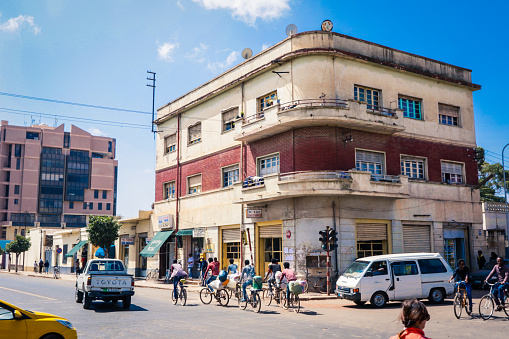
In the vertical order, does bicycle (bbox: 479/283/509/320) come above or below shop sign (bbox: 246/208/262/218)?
below

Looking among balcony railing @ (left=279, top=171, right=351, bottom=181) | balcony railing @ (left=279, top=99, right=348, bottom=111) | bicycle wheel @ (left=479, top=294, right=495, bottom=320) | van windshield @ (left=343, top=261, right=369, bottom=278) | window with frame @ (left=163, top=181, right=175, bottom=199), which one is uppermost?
balcony railing @ (left=279, top=99, right=348, bottom=111)

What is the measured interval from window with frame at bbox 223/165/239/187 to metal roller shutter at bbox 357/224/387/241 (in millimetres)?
8009

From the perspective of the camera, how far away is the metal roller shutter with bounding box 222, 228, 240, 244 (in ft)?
87.8

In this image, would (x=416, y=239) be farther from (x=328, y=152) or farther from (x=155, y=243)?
(x=155, y=243)

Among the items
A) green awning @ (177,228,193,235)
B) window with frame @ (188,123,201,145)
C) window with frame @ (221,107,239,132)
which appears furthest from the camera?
window with frame @ (188,123,201,145)

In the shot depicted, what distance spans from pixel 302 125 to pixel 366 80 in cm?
468

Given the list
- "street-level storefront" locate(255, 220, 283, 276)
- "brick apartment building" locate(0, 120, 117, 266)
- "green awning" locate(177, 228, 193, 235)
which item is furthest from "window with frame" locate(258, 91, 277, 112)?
"brick apartment building" locate(0, 120, 117, 266)

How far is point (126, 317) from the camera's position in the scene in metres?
13.9

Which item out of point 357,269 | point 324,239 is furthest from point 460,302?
point 324,239

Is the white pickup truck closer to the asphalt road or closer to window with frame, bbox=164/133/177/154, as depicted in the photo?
the asphalt road

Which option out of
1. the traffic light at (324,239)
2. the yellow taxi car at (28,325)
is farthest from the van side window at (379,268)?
the yellow taxi car at (28,325)

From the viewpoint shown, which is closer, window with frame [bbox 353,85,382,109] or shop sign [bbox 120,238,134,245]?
window with frame [bbox 353,85,382,109]

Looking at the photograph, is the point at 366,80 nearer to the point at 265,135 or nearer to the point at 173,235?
the point at 265,135

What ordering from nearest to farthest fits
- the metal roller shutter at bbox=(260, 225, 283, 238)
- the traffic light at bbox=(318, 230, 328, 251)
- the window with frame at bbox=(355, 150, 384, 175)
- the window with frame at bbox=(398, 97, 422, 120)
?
1. the traffic light at bbox=(318, 230, 328, 251)
2. the window with frame at bbox=(355, 150, 384, 175)
3. the metal roller shutter at bbox=(260, 225, 283, 238)
4. the window with frame at bbox=(398, 97, 422, 120)
